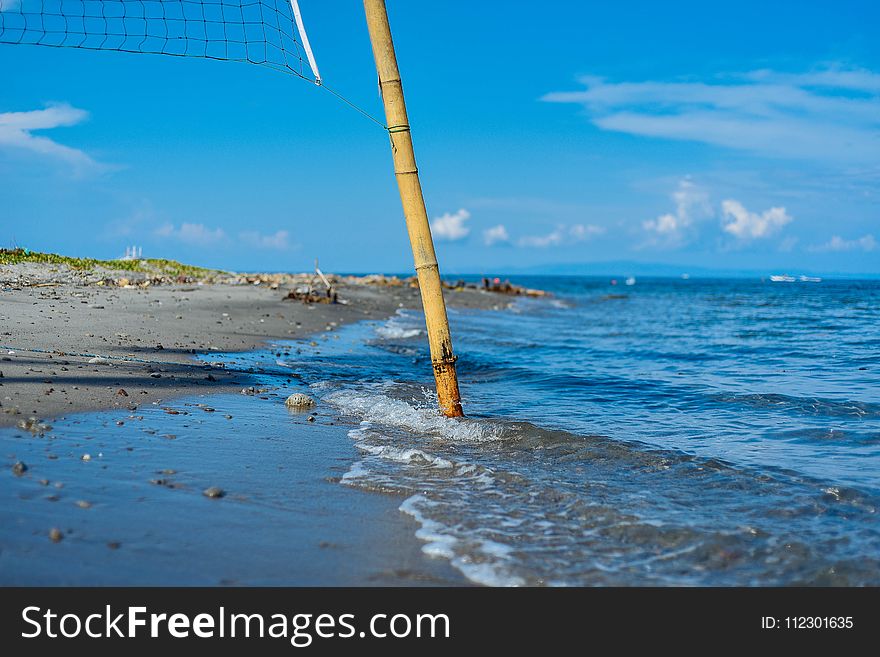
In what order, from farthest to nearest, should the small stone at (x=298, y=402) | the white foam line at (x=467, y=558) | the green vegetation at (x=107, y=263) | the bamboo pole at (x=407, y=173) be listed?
the green vegetation at (x=107, y=263)
the small stone at (x=298, y=402)
the bamboo pole at (x=407, y=173)
the white foam line at (x=467, y=558)

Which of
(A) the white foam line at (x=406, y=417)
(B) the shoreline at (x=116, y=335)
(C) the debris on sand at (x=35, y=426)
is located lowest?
(A) the white foam line at (x=406, y=417)

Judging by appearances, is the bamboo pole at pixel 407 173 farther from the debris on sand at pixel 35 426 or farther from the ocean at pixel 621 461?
the debris on sand at pixel 35 426

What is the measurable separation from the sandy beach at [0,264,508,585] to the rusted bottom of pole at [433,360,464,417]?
3.52 ft

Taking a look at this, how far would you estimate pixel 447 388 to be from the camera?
737 centimetres

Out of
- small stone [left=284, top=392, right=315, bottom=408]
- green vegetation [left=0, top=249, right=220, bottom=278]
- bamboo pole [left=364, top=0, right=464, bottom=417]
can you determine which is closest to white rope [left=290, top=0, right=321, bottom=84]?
bamboo pole [left=364, top=0, right=464, bottom=417]

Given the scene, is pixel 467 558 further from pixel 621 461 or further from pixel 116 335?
pixel 116 335

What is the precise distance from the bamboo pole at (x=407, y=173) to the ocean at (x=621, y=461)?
1.18 metres

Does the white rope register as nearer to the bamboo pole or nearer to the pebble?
the bamboo pole

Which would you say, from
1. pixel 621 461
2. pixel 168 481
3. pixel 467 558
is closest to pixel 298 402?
pixel 168 481

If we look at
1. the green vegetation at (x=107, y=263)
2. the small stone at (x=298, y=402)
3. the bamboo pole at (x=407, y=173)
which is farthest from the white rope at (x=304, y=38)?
the green vegetation at (x=107, y=263)

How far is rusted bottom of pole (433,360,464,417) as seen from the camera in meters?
7.22

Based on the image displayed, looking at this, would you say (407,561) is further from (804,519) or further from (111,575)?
(804,519)

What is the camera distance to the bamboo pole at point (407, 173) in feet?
22.0

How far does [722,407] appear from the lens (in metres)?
9.32
